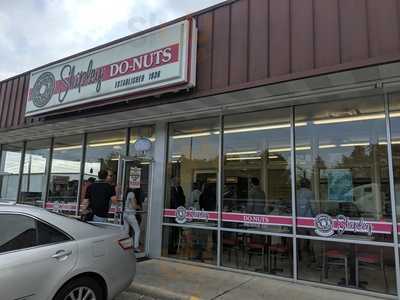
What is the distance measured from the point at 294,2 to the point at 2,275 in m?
5.38

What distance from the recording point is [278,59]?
18.9 feet

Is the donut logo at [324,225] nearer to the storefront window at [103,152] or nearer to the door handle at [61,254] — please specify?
the door handle at [61,254]

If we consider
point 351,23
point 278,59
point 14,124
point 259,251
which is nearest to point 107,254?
point 259,251

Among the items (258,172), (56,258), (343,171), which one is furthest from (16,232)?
(343,171)

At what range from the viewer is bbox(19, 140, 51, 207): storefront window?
1122 centimetres

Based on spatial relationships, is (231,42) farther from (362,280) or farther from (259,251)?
(362,280)

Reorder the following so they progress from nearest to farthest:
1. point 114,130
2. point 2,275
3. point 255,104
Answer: point 2,275 < point 255,104 < point 114,130

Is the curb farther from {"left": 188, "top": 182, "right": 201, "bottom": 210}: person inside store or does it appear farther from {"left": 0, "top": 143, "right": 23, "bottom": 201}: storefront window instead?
{"left": 0, "top": 143, "right": 23, "bottom": 201}: storefront window

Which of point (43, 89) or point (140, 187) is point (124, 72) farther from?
point (43, 89)

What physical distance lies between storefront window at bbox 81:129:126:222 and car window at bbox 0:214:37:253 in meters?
5.28

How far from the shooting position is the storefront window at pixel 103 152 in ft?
30.8

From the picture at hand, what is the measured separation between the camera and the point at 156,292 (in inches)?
219

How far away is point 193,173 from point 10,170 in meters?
7.93

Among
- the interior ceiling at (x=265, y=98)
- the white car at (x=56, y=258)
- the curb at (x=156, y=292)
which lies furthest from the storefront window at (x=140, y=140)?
the white car at (x=56, y=258)
